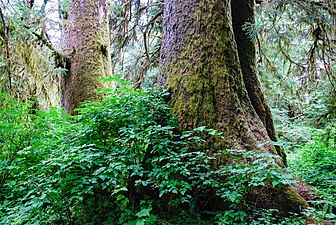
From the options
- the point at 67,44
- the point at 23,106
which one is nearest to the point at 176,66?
the point at 23,106

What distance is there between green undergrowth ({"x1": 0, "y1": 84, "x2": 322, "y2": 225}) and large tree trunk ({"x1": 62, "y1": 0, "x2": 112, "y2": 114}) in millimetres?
2286

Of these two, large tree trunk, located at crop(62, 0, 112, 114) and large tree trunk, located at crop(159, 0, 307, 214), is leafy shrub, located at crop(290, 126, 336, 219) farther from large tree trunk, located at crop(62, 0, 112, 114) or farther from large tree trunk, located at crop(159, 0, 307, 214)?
large tree trunk, located at crop(62, 0, 112, 114)

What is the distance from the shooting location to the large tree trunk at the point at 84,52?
5633mm

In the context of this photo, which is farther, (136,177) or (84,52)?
(84,52)

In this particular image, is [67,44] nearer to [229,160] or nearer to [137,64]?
[137,64]

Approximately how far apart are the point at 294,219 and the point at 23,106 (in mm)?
4004

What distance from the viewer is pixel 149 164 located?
302cm

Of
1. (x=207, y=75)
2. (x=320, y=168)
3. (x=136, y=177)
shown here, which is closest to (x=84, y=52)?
(x=207, y=75)

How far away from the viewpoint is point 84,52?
18.9 feet

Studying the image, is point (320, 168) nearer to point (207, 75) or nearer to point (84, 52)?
point (207, 75)

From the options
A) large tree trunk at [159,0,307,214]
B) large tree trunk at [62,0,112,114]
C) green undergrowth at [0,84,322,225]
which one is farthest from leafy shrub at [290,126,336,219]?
large tree trunk at [62,0,112,114]

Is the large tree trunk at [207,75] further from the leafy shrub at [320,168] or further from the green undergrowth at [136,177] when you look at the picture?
the leafy shrub at [320,168]

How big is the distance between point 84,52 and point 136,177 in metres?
3.72

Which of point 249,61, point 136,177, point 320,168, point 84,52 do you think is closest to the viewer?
point 136,177
